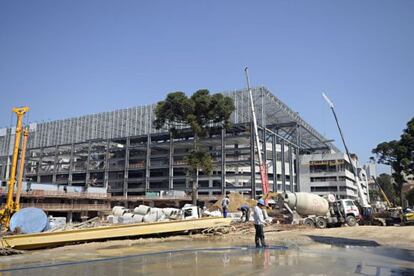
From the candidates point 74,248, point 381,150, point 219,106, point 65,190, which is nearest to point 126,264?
point 74,248

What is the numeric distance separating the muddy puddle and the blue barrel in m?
5.32

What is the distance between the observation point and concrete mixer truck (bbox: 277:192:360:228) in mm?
26469

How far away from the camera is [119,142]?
315 ft

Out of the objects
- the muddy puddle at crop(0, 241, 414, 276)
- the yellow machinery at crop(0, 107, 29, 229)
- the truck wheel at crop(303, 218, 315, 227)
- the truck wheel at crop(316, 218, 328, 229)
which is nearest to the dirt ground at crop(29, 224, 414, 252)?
the muddy puddle at crop(0, 241, 414, 276)

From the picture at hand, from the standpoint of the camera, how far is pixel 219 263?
33.3 feet

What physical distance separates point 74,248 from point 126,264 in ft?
18.6

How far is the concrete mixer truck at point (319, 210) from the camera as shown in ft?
86.8

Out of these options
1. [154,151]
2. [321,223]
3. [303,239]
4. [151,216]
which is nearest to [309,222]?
[321,223]

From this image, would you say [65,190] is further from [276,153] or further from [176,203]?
[276,153]

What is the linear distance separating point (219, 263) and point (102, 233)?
8.61 meters

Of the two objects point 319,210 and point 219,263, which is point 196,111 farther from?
point 219,263

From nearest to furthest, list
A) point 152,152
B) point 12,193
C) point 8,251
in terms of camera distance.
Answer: point 8,251, point 12,193, point 152,152

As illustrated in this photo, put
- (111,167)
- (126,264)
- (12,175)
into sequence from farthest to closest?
1. (111,167)
2. (12,175)
3. (126,264)

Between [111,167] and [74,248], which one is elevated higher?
[111,167]
